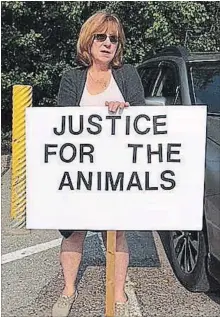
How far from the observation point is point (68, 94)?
3.96 meters

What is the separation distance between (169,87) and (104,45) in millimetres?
1844

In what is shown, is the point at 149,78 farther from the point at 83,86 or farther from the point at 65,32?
the point at 65,32

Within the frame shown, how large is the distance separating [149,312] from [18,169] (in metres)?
2.66

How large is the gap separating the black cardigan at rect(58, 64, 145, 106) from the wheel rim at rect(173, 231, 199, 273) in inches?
46.6

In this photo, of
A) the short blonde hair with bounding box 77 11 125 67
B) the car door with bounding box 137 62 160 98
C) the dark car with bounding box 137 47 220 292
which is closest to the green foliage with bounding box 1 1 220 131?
the car door with bounding box 137 62 160 98

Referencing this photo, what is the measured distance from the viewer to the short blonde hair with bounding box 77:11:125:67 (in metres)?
3.89

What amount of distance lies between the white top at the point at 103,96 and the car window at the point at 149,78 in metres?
2.31

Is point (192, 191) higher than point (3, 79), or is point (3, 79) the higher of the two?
point (3, 79)

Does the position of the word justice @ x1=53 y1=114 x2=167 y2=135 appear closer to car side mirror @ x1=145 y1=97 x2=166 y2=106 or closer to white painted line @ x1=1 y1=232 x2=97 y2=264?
car side mirror @ x1=145 y1=97 x2=166 y2=106

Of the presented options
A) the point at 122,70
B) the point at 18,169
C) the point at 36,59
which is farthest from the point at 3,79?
the point at 122,70

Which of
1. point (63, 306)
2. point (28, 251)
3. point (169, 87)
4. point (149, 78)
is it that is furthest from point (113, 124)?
point (149, 78)

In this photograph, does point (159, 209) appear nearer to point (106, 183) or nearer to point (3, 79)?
point (106, 183)

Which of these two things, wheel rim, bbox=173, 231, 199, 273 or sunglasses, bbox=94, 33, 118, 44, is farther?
wheel rim, bbox=173, 231, 199, 273

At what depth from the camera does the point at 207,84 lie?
17.2 ft
